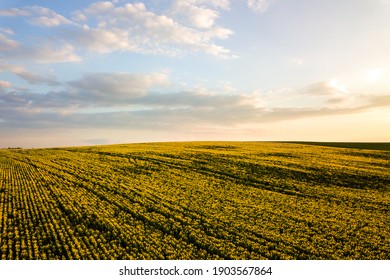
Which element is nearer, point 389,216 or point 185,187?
point 389,216

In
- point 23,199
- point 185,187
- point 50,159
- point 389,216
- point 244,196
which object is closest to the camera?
point 389,216

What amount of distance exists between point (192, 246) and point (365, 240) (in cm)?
1265

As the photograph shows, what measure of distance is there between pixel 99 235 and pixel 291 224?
15.0 metres

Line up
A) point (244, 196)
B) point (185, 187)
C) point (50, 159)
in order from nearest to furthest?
point (244, 196), point (185, 187), point (50, 159)

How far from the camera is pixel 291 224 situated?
25.6 metres

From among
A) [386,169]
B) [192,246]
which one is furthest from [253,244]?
[386,169]

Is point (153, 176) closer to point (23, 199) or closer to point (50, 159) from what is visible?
point (23, 199)

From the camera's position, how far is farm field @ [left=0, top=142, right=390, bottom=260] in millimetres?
21297

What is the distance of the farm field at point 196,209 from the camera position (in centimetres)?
2130

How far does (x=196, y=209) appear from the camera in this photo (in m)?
28.6

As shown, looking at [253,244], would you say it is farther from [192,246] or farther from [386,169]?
[386,169]

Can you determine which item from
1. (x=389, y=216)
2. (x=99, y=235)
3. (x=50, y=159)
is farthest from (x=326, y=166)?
(x=50, y=159)
